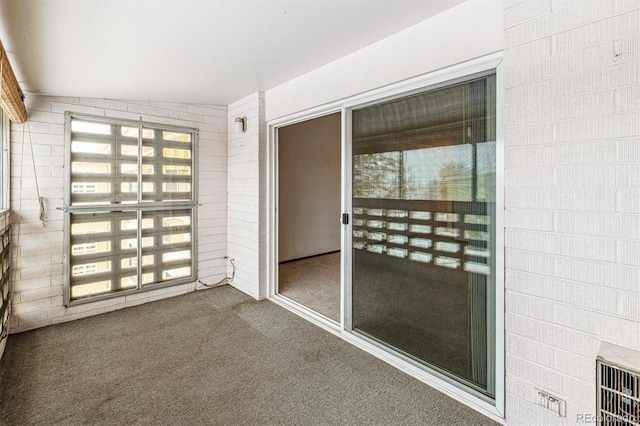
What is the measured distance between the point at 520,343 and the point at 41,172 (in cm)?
424

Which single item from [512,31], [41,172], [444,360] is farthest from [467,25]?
[41,172]

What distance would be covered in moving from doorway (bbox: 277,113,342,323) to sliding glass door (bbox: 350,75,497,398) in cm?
244

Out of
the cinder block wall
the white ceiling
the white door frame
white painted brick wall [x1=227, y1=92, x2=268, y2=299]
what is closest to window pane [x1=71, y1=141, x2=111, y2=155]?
the white ceiling

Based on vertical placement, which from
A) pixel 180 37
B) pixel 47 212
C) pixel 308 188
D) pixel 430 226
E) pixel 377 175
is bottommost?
pixel 430 226

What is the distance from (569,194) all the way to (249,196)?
3.16 metres

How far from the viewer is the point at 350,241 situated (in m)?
2.73

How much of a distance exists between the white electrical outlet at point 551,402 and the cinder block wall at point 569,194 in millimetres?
26

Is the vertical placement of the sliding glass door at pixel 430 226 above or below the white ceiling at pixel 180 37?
below

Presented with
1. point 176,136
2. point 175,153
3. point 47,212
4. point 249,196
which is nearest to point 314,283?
point 249,196

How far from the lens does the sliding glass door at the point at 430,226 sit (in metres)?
1.90

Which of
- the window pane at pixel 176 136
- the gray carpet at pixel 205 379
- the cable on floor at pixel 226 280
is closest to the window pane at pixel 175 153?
the window pane at pixel 176 136

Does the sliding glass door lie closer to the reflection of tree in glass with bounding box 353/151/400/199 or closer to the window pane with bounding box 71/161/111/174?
the reflection of tree in glass with bounding box 353/151/400/199

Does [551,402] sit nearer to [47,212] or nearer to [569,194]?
[569,194]

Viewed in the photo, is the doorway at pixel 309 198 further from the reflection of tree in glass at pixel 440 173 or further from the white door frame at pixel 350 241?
the reflection of tree in glass at pixel 440 173
